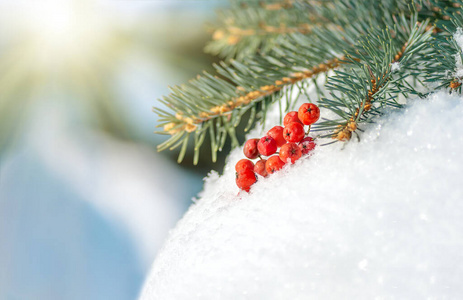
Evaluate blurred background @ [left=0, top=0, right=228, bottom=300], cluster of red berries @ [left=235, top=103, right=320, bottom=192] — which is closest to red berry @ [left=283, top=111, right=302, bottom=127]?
cluster of red berries @ [left=235, top=103, right=320, bottom=192]

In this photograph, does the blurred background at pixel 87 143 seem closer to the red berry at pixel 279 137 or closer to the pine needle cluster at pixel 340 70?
the pine needle cluster at pixel 340 70

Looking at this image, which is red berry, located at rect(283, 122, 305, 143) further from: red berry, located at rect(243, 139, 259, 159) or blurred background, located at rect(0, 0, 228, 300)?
blurred background, located at rect(0, 0, 228, 300)

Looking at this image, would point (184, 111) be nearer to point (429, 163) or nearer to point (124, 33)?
point (429, 163)

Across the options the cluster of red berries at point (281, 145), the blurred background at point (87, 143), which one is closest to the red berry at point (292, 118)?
the cluster of red berries at point (281, 145)

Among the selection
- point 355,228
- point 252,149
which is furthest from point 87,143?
point 355,228

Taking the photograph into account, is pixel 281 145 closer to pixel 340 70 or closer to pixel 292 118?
pixel 292 118

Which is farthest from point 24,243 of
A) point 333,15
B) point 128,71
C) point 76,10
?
point 333,15
